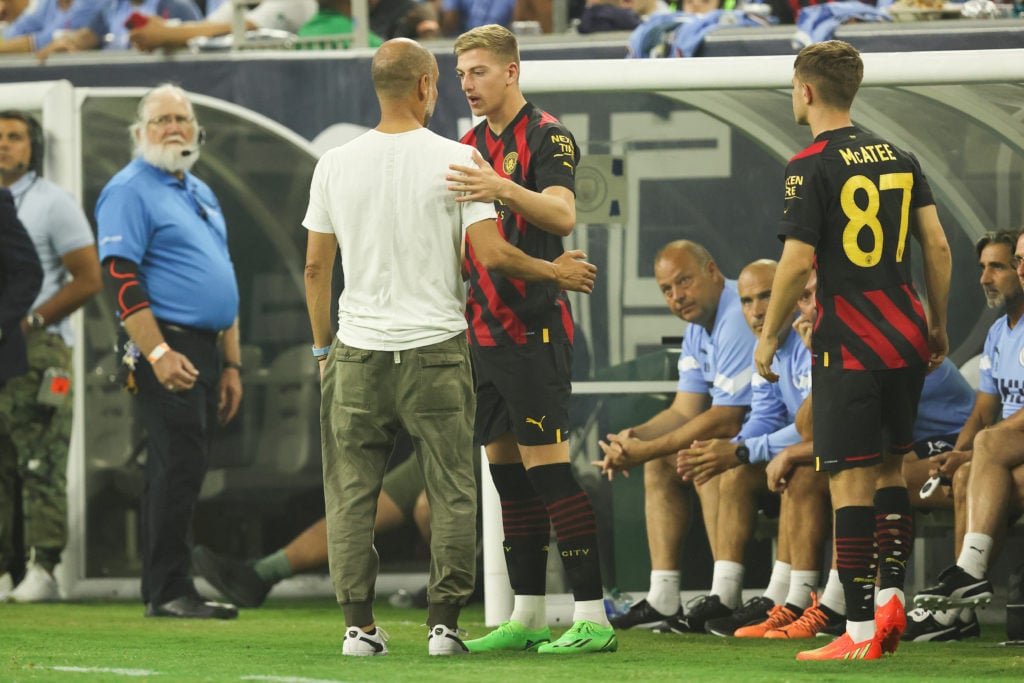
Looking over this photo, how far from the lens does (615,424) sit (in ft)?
21.0

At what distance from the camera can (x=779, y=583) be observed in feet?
19.7

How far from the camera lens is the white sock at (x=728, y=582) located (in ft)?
19.7

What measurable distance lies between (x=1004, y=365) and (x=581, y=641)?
77.5 inches

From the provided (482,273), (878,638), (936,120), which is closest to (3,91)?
(482,273)

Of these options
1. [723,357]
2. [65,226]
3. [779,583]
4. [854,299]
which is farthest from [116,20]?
[854,299]

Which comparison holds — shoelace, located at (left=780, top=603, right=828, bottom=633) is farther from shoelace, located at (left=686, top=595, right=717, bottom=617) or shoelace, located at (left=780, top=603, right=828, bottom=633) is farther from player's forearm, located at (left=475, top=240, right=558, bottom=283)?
player's forearm, located at (left=475, top=240, right=558, bottom=283)

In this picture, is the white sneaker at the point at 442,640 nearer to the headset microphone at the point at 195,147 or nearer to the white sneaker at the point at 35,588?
the headset microphone at the point at 195,147

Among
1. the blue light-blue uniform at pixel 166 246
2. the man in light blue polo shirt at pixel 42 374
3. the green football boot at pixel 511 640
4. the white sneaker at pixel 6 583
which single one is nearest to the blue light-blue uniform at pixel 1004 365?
the green football boot at pixel 511 640

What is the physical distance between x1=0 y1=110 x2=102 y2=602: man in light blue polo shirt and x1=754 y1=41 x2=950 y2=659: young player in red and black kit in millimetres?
3642

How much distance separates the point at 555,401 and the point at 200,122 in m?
3.31

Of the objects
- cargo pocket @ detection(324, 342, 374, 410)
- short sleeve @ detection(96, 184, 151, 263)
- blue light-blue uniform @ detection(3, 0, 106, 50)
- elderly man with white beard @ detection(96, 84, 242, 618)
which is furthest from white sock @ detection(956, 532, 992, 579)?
blue light-blue uniform @ detection(3, 0, 106, 50)

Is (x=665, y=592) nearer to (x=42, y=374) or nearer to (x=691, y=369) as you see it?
(x=691, y=369)

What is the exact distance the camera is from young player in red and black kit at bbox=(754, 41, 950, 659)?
4629mm

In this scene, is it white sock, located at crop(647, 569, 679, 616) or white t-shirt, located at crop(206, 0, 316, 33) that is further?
white t-shirt, located at crop(206, 0, 316, 33)
